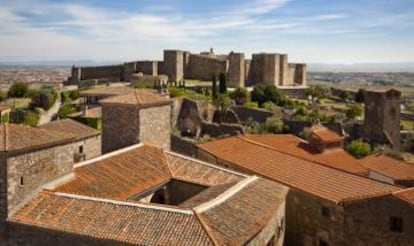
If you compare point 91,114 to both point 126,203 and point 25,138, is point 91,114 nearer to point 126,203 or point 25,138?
point 25,138

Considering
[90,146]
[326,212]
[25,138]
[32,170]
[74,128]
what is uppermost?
[25,138]

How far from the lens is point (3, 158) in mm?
11797

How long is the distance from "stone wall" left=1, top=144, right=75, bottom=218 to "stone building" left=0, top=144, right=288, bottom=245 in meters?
0.23

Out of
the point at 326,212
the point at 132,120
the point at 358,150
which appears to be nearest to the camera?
the point at 326,212

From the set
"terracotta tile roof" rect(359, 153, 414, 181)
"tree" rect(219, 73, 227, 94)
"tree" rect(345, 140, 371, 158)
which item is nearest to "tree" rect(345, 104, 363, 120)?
"tree" rect(219, 73, 227, 94)

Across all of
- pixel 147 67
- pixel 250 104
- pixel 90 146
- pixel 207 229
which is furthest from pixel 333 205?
pixel 147 67

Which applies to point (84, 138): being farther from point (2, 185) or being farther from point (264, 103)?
point (264, 103)

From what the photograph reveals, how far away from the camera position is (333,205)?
14469mm

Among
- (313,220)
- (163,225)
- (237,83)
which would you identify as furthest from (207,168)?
(237,83)

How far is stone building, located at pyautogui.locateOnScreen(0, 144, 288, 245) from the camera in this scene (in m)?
10.7

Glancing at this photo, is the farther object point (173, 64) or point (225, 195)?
point (173, 64)

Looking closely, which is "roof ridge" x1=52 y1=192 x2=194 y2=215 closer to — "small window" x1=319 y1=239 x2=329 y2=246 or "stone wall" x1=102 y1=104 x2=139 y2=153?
"stone wall" x1=102 y1=104 x2=139 y2=153

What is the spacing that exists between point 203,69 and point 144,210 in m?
Result: 50.9

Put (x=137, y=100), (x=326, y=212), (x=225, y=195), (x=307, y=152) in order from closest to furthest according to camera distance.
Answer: (x=225, y=195) → (x=326, y=212) → (x=137, y=100) → (x=307, y=152)
